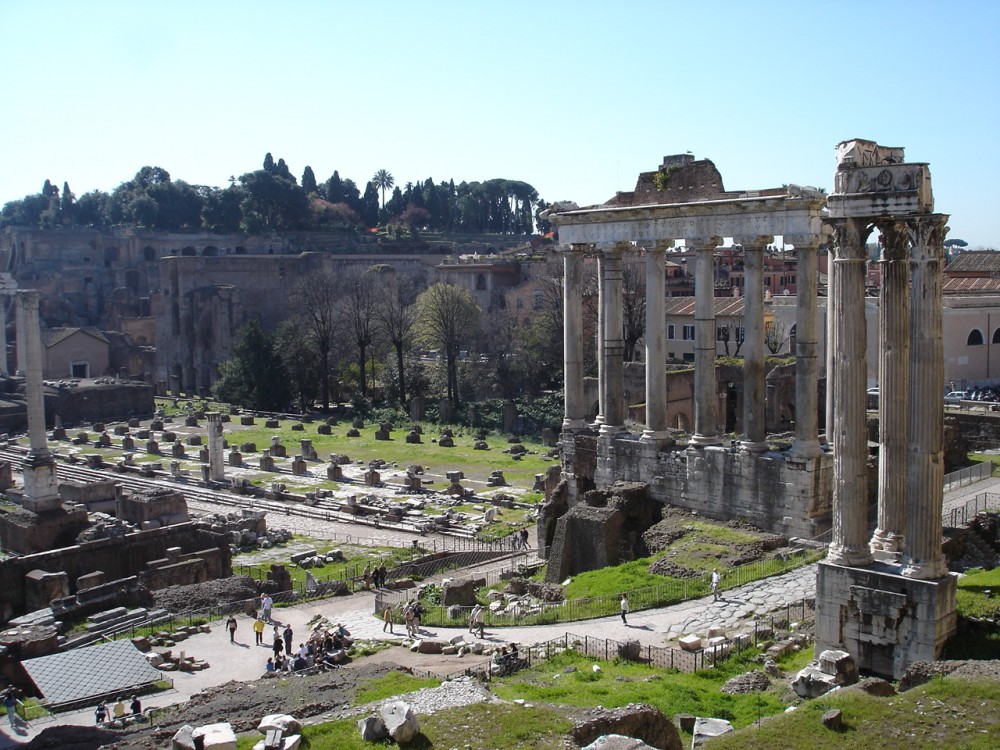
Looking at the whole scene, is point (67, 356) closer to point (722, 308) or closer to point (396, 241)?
point (396, 241)

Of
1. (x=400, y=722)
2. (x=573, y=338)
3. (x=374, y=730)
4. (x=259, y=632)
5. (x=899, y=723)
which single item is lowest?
(x=259, y=632)

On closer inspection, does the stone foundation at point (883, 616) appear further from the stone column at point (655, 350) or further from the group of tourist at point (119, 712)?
the group of tourist at point (119, 712)

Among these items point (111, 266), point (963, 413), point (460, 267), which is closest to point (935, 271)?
point (963, 413)

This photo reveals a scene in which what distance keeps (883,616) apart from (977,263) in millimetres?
37645

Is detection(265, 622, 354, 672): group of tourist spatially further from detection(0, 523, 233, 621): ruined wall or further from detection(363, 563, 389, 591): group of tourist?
detection(0, 523, 233, 621): ruined wall

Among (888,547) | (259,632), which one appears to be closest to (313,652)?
(259,632)

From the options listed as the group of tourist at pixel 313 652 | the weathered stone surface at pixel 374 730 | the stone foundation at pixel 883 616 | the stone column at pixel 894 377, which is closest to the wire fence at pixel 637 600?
the group of tourist at pixel 313 652

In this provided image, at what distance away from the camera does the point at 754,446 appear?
20.9 metres

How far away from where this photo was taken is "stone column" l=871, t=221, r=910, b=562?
1298cm

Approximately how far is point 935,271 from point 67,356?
6578 cm

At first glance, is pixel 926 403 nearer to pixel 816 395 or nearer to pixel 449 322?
pixel 816 395

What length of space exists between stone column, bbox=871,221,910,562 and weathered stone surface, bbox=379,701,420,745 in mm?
6085

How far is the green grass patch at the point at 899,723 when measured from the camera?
10.1 metres

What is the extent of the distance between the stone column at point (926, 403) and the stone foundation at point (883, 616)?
252mm
